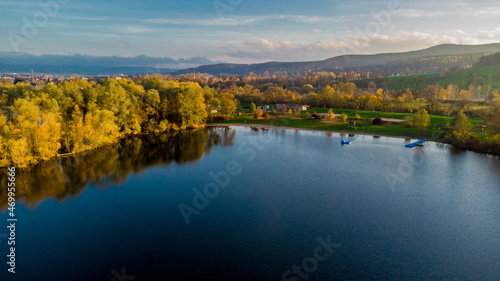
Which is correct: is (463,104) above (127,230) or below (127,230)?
above

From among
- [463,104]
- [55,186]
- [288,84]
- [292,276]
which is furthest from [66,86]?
[288,84]

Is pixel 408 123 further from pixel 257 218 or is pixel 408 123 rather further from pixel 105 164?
pixel 105 164

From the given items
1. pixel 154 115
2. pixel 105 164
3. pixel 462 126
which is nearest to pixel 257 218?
pixel 105 164

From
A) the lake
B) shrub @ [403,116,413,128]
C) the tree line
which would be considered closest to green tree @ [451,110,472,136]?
the lake

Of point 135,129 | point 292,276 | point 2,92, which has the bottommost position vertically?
point 292,276

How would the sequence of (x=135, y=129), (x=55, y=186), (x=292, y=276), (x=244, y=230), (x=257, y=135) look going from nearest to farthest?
(x=292, y=276)
(x=244, y=230)
(x=55, y=186)
(x=135, y=129)
(x=257, y=135)

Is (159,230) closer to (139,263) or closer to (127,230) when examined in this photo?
(127,230)
